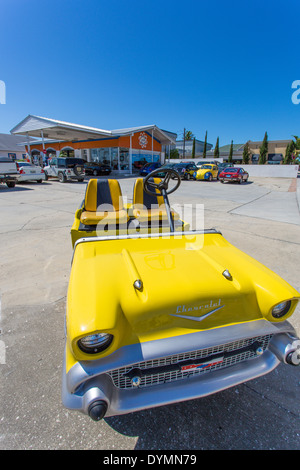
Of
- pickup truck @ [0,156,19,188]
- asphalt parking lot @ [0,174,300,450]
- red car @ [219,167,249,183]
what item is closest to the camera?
asphalt parking lot @ [0,174,300,450]

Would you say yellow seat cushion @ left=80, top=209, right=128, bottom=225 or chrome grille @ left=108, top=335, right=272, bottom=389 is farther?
yellow seat cushion @ left=80, top=209, right=128, bottom=225

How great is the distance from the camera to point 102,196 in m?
3.73

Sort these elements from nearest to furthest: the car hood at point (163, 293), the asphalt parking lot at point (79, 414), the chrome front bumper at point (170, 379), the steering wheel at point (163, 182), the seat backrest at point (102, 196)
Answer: the chrome front bumper at point (170, 379)
the car hood at point (163, 293)
the asphalt parking lot at point (79, 414)
the steering wheel at point (163, 182)
the seat backrest at point (102, 196)

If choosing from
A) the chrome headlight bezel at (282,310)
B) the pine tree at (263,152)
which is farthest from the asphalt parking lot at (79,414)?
the pine tree at (263,152)

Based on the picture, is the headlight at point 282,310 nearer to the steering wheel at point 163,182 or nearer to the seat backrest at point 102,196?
the steering wheel at point 163,182

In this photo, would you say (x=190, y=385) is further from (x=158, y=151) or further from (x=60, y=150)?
(x=60, y=150)

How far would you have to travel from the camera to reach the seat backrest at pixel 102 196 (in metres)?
3.65

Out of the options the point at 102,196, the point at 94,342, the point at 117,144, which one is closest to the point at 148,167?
the point at 117,144

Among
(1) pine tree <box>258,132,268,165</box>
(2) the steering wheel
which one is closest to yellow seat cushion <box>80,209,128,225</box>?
(2) the steering wheel

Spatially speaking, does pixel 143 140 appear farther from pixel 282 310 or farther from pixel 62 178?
pixel 282 310

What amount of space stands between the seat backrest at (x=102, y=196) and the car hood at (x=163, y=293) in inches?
75.2

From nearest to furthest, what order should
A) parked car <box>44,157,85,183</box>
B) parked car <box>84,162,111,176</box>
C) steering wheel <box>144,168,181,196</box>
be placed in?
steering wheel <box>144,168,181,196</box> → parked car <box>44,157,85,183</box> → parked car <box>84,162,111,176</box>

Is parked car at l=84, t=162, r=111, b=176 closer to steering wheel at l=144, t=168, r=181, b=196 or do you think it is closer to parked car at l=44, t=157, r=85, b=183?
parked car at l=44, t=157, r=85, b=183

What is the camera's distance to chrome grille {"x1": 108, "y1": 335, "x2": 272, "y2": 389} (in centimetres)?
127
